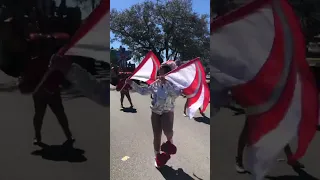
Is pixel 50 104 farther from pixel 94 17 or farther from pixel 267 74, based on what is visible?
pixel 267 74

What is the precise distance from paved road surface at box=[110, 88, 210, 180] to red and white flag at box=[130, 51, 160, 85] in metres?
1.07

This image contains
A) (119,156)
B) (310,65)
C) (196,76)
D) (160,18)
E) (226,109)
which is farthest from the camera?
(160,18)

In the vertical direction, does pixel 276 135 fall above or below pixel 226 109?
below

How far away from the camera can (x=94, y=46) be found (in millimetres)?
2170

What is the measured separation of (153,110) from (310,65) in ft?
7.79

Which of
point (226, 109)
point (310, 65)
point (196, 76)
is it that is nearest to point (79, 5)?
point (226, 109)

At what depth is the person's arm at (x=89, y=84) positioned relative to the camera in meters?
2.19

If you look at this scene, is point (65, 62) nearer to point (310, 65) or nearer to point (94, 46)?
point (94, 46)

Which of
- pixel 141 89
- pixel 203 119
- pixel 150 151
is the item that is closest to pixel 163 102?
pixel 141 89

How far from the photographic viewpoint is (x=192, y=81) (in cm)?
395

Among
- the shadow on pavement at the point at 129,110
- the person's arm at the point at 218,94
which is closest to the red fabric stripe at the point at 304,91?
the person's arm at the point at 218,94

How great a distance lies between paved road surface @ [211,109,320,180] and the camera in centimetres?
220

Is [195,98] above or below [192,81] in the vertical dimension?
below

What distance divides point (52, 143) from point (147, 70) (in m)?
2.06
